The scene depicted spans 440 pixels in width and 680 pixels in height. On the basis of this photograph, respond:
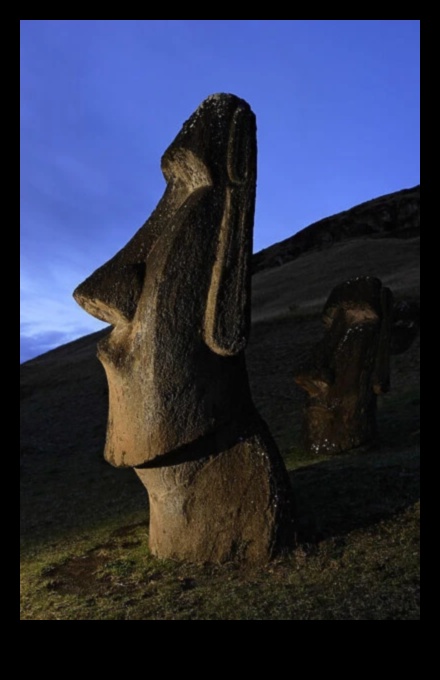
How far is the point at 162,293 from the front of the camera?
5805 mm

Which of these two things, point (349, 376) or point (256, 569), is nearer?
point (256, 569)

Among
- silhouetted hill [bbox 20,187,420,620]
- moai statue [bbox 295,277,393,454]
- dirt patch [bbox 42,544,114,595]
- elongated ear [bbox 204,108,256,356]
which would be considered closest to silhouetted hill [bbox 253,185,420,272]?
silhouetted hill [bbox 20,187,420,620]

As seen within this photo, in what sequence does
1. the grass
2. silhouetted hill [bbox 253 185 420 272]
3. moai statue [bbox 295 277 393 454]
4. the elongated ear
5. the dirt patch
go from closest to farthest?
the grass → the elongated ear → the dirt patch → moai statue [bbox 295 277 393 454] → silhouetted hill [bbox 253 185 420 272]

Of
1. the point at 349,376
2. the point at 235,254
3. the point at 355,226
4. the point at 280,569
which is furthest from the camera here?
the point at 355,226

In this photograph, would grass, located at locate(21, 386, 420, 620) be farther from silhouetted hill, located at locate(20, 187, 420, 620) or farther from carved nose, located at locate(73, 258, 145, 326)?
carved nose, located at locate(73, 258, 145, 326)

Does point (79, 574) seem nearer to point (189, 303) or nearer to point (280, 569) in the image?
point (280, 569)

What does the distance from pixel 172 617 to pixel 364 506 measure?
2891 millimetres

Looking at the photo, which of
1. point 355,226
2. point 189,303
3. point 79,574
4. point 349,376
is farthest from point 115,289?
point 355,226

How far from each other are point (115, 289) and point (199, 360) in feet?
3.30

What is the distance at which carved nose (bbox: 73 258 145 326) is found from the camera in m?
6.02

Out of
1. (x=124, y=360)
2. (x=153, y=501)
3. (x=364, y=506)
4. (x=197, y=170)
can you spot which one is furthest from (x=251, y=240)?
(x=364, y=506)

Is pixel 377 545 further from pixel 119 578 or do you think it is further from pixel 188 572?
pixel 119 578

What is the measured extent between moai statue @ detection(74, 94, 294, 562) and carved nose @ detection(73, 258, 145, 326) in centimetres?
1

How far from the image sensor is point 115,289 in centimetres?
603
